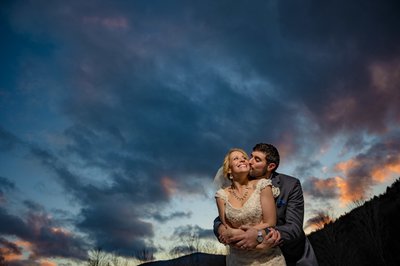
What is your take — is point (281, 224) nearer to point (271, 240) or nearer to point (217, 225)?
point (271, 240)

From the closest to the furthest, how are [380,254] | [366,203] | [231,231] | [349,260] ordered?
[231,231] < [380,254] < [349,260] < [366,203]

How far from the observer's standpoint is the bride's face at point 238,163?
203 inches

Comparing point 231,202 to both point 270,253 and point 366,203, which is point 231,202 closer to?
point 270,253

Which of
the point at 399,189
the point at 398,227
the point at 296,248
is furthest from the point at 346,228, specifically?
the point at 296,248

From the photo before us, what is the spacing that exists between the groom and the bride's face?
0.75 ft

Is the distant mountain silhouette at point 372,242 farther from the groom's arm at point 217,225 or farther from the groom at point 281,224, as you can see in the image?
the groom's arm at point 217,225

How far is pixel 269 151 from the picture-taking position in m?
5.50

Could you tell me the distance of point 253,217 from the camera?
193 inches

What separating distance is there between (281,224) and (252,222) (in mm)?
478

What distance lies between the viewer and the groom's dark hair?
5.48m

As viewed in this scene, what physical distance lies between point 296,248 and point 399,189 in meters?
22.6

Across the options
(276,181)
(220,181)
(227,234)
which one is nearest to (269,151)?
(276,181)

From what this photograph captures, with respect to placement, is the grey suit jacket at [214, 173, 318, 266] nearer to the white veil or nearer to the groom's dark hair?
the groom's dark hair

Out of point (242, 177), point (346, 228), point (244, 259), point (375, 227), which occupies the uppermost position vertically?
point (346, 228)
